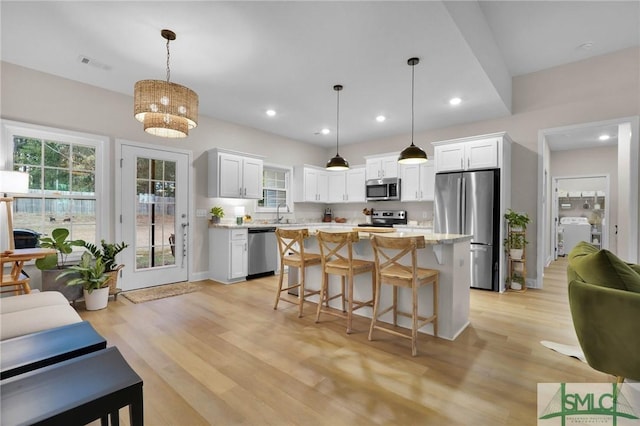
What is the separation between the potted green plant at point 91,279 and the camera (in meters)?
3.37

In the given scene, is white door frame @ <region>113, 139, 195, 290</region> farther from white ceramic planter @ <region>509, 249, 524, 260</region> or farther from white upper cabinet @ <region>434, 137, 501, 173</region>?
white ceramic planter @ <region>509, 249, 524, 260</region>

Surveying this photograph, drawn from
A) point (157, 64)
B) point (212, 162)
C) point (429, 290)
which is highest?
point (157, 64)

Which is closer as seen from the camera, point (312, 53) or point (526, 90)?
point (312, 53)

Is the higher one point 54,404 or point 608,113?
point 608,113

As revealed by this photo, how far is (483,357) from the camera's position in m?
2.35

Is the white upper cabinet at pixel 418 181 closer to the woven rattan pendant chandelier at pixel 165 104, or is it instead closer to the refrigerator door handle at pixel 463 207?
the refrigerator door handle at pixel 463 207

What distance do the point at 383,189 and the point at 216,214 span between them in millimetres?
3274

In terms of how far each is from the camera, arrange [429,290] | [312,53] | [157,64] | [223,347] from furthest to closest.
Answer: [157,64], [312,53], [429,290], [223,347]

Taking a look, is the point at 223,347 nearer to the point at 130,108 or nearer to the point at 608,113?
the point at 130,108

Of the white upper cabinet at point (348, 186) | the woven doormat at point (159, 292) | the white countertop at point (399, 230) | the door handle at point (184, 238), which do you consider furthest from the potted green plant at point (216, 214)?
the white upper cabinet at point (348, 186)

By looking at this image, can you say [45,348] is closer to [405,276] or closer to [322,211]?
[405,276]

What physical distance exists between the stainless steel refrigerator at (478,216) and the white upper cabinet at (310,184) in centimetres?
301

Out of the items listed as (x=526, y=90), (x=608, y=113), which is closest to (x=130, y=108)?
(x=526, y=90)

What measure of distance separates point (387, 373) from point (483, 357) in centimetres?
85
